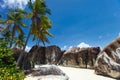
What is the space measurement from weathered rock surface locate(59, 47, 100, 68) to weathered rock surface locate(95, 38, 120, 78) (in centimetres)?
509

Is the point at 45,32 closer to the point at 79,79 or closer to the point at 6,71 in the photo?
the point at 79,79

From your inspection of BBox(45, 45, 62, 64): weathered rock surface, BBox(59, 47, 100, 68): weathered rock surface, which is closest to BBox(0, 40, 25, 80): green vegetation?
BBox(59, 47, 100, 68): weathered rock surface

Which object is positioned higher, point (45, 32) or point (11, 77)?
point (45, 32)

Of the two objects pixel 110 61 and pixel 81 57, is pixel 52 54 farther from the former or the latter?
pixel 110 61

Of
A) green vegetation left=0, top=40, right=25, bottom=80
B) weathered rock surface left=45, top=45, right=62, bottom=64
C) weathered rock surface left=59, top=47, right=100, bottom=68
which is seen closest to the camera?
green vegetation left=0, top=40, right=25, bottom=80

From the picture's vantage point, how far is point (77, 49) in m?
26.8

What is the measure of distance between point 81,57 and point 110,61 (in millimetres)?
7270

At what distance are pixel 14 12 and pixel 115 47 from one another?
1961 centimetres

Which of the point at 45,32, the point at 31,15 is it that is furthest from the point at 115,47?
the point at 45,32

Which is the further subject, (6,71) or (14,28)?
(14,28)

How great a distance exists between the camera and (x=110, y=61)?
1830cm

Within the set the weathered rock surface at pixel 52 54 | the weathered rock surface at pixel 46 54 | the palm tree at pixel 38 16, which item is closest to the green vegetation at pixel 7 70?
the palm tree at pixel 38 16

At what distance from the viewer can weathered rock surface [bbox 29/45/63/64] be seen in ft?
110

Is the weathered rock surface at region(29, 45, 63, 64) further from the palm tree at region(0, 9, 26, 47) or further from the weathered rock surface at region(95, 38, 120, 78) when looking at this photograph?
the weathered rock surface at region(95, 38, 120, 78)
